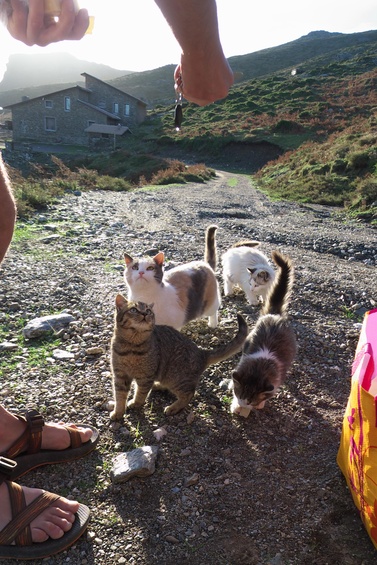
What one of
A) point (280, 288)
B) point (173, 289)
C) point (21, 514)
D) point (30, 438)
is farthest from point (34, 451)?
point (280, 288)

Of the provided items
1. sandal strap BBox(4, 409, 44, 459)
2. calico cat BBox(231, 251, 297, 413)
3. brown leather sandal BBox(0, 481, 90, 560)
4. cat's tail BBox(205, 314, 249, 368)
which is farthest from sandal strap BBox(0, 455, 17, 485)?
cat's tail BBox(205, 314, 249, 368)

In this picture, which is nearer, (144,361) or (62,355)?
(144,361)

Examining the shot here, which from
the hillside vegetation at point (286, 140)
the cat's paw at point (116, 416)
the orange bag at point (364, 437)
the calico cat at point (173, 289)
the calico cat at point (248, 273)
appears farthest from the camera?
the hillside vegetation at point (286, 140)

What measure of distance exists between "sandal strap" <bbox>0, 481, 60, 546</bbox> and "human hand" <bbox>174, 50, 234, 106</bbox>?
1992mm

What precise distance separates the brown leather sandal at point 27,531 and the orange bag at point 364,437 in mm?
1278

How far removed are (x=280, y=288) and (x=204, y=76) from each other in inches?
89.9

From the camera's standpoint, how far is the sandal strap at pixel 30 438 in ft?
7.09

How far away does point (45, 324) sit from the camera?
373cm

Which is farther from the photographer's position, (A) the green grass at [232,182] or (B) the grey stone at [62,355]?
(A) the green grass at [232,182]

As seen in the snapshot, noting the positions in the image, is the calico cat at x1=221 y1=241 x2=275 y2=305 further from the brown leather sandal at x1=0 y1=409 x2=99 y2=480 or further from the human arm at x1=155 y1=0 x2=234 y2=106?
A: the human arm at x1=155 y1=0 x2=234 y2=106

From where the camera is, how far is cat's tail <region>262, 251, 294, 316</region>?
367cm

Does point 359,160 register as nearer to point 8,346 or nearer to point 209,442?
point 8,346

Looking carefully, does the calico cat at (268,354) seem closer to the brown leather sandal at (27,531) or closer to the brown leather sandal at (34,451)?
the brown leather sandal at (34,451)

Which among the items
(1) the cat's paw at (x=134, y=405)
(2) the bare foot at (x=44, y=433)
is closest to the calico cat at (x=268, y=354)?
(1) the cat's paw at (x=134, y=405)
